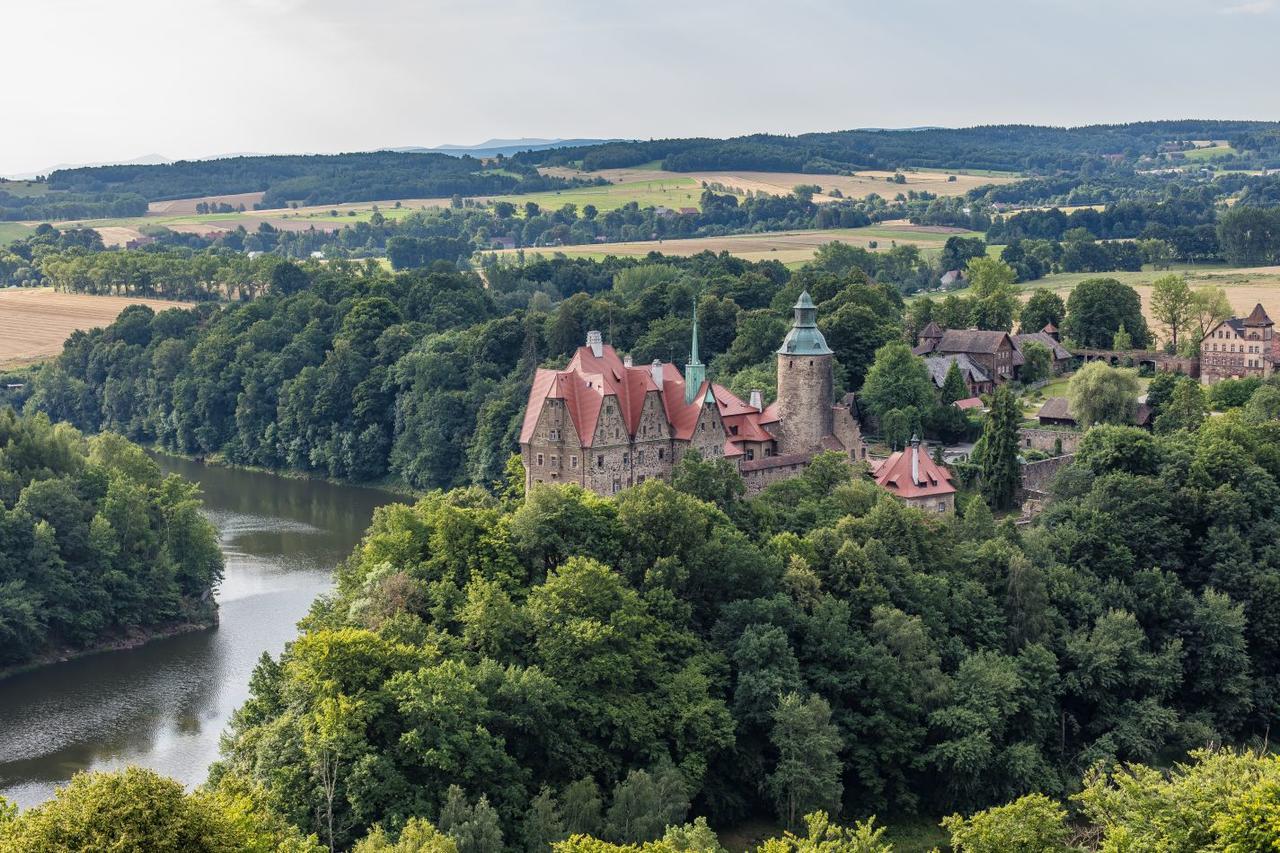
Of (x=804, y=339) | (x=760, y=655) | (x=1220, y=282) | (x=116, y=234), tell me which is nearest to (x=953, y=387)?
(x=804, y=339)

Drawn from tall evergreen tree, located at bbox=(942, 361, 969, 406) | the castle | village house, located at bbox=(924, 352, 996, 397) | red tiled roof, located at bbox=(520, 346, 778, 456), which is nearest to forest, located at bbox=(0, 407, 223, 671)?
the castle

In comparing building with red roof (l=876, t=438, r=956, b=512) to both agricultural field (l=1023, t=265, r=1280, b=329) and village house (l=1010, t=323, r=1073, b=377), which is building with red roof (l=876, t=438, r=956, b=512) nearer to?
village house (l=1010, t=323, r=1073, b=377)

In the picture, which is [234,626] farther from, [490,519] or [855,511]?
[855,511]

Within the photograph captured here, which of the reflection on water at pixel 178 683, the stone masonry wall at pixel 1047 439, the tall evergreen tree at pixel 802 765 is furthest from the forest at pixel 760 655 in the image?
the stone masonry wall at pixel 1047 439

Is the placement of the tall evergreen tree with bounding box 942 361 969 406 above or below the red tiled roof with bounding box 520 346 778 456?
below

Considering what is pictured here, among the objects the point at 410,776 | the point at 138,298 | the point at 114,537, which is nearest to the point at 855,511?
the point at 410,776

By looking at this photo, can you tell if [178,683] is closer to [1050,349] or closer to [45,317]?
[1050,349]
